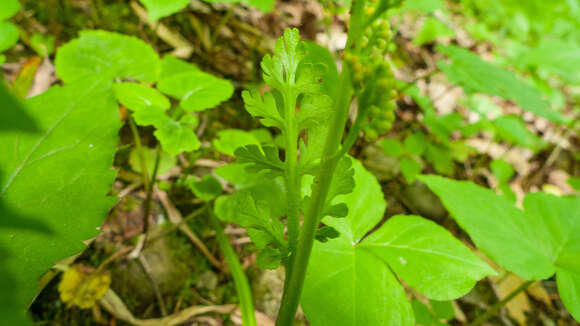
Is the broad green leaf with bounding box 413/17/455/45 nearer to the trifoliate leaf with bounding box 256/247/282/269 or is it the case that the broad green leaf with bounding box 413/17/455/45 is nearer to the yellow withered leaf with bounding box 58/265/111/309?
the trifoliate leaf with bounding box 256/247/282/269

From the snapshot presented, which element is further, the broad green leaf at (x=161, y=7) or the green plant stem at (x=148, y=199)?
the broad green leaf at (x=161, y=7)

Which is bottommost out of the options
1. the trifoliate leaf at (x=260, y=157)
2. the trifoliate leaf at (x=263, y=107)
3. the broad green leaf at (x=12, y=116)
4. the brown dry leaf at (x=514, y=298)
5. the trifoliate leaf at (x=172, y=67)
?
the brown dry leaf at (x=514, y=298)

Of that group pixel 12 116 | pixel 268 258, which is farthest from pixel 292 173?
pixel 12 116

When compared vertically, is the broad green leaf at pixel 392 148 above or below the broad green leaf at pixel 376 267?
below

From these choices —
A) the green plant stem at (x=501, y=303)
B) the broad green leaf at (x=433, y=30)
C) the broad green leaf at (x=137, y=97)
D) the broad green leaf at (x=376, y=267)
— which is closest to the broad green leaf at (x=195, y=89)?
the broad green leaf at (x=137, y=97)

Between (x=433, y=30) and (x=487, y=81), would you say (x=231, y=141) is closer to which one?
(x=487, y=81)

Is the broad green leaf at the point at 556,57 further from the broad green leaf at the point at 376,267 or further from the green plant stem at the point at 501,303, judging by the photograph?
the broad green leaf at the point at 376,267
